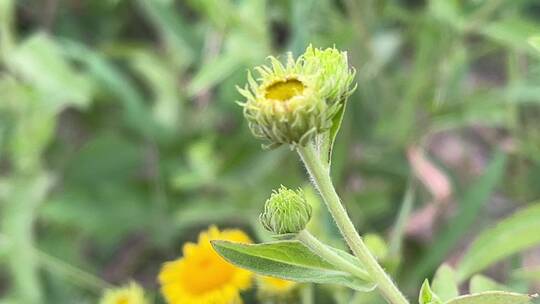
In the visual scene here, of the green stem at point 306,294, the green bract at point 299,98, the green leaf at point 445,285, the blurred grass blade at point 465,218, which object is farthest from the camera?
the blurred grass blade at point 465,218

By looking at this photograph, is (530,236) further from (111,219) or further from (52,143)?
(52,143)

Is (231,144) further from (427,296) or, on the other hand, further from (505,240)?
(427,296)

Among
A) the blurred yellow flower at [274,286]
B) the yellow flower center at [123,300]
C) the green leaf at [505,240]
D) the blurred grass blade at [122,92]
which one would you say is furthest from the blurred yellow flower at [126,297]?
the blurred grass blade at [122,92]

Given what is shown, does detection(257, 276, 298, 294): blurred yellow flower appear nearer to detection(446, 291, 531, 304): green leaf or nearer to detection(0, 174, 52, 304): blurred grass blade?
detection(446, 291, 531, 304): green leaf

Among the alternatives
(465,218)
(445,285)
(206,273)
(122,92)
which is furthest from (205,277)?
(122,92)

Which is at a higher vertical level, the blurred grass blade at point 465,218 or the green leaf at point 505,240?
the blurred grass blade at point 465,218

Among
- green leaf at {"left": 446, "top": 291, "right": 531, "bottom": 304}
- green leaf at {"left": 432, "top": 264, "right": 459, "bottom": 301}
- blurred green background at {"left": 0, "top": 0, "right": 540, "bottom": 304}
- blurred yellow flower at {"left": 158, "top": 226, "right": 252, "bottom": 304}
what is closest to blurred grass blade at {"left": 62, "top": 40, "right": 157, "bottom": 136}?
blurred green background at {"left": 0, "top": 0, "right": 540, "bottom": 304}

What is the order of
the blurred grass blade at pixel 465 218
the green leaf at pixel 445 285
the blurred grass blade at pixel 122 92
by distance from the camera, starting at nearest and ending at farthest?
1. the green leaf at pixel 445 285
2. the blurred grass blade at pixel 465 218
3. the blurred grass blade at pixel 122 92

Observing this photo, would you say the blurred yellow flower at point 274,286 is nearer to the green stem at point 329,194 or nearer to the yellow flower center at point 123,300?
the yellow flower center at point 123,300
